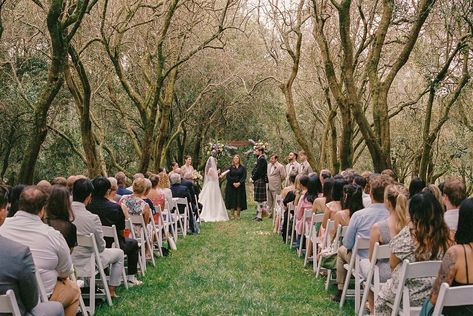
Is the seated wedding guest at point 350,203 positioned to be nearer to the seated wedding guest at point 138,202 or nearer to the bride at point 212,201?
the seated wedding guest at point 138,202

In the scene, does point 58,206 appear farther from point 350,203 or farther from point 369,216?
point 350,203

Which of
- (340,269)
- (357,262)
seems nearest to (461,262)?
(357,262)

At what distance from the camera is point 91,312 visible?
22.2ft

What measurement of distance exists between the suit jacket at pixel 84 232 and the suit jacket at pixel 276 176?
40.9 feet

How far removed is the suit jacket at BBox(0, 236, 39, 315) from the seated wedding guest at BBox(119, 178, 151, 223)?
206 inches

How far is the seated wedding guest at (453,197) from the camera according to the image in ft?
20.5

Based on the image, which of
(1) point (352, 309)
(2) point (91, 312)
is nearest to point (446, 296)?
(1) point (352, 309)

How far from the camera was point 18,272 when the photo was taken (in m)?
4.15

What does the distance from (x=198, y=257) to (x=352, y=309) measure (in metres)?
4.44

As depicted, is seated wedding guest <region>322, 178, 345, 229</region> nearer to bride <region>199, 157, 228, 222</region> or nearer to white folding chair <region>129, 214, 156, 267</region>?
white folding chair <region>129, 214, 156, 267</region>

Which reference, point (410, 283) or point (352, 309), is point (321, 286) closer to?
point (352, 309)

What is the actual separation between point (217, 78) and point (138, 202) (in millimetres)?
16866

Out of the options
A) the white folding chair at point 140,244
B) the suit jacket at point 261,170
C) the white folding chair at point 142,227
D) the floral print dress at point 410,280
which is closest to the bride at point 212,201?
the suit jacket at point 261,170

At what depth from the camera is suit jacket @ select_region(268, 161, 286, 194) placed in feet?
62.8
